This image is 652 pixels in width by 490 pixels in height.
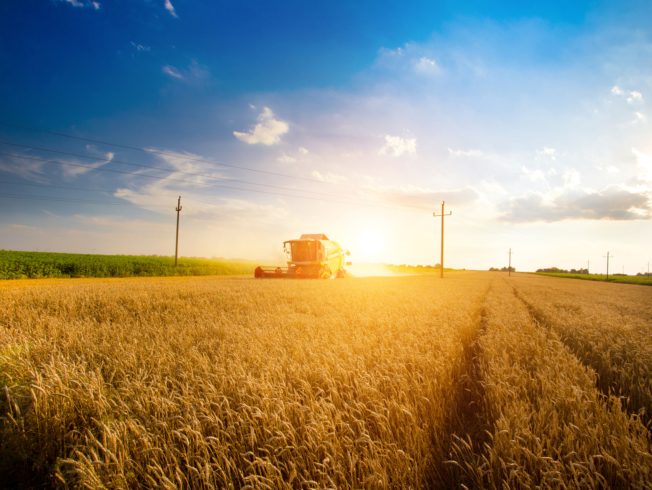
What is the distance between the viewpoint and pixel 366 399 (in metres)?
3.04

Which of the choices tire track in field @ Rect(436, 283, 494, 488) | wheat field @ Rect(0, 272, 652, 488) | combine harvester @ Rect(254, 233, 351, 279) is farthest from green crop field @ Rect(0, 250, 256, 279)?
tire track in field @ Rect(436, 283, 494, 488)

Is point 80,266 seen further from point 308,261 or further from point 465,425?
point 465,425

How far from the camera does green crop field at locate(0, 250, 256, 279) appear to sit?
28.7m

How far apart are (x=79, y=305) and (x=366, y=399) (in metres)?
9.73

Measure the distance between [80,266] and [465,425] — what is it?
40.3 meters

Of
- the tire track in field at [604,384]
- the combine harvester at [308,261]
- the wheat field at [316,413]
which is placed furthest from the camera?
the combine harvester at [308,261]

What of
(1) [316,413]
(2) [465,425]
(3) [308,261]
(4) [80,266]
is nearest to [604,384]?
(2) [465,425]

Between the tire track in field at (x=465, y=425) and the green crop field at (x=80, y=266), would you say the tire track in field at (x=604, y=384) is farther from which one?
the green crop field at (x=80, y=266)

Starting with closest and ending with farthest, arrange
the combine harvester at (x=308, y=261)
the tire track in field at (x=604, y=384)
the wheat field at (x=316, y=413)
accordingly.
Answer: the wheat field at (x=316, y=413), the tire track in field at (x=604, y=384), the combine harvester at (x=308, y=261)

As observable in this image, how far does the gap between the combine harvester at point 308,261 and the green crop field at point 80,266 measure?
19.4 meters

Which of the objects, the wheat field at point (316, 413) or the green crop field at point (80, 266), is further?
the green crop field at point (80, 266)

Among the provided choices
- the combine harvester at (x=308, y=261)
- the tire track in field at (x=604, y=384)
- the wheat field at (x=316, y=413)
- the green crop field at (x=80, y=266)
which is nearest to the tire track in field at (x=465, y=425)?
the wheat field at (x=316, y=413)

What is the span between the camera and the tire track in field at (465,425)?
2.09 m

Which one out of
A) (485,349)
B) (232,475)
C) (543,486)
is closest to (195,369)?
(232,475)
